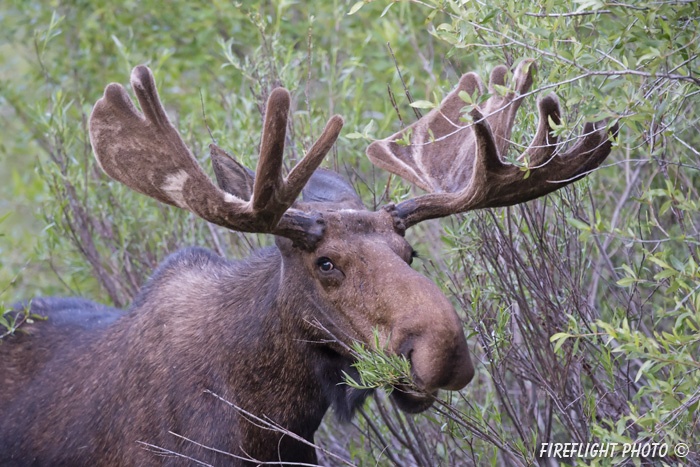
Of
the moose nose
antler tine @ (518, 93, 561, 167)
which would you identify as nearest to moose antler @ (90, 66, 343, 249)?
the moose nose

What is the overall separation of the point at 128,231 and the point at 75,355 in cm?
194

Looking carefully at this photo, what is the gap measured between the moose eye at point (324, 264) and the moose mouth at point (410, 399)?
61 cm

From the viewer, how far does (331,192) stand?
4.39 meters

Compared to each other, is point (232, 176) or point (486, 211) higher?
point (232, 176)

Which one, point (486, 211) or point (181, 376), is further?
point (486, 211)

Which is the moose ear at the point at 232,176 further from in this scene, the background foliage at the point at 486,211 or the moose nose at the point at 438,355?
the moose nose at the point at 438,355

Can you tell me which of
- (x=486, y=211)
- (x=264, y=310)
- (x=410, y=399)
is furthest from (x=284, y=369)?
(x=486, y=211)

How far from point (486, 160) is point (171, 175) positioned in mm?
1450

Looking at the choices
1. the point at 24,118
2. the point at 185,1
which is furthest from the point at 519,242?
the point at 24,118

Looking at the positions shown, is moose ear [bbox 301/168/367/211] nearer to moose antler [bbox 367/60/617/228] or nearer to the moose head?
the moose head

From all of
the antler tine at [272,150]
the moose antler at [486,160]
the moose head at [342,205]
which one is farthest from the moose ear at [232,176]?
the moose antler at [486,160]

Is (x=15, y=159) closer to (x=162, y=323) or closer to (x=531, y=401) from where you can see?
(x=162, y=323)

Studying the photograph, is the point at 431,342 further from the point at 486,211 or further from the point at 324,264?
the point at 486,211

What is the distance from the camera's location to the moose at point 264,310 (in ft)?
11.7
